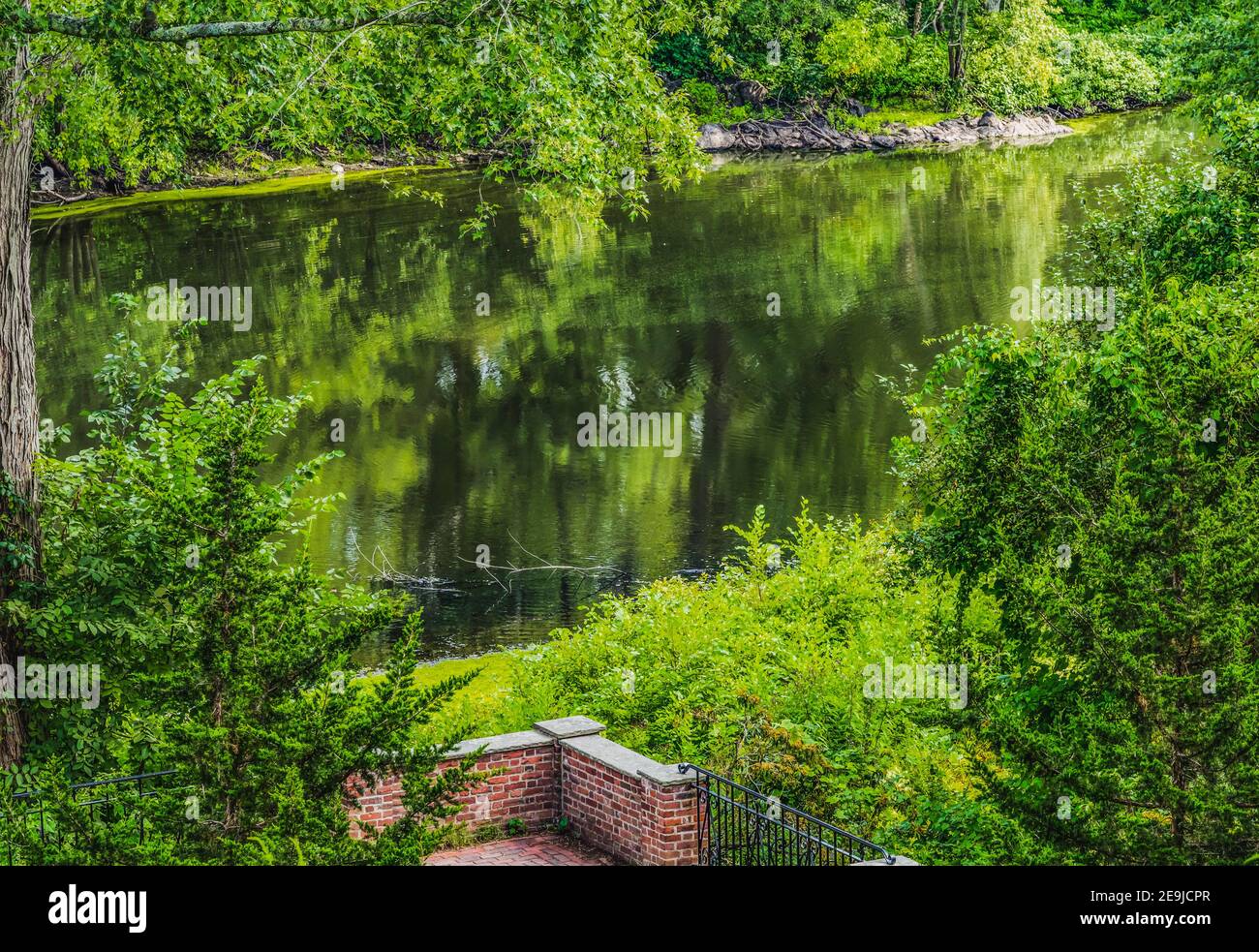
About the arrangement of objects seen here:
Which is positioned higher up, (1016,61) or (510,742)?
(1016,61)

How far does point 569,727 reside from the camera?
1360cm

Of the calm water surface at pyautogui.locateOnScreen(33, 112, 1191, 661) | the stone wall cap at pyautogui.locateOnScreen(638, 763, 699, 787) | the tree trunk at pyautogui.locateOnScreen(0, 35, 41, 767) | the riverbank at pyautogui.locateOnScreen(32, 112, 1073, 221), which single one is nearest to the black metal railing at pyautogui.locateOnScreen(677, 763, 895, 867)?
the stone wall cap at pyautogui.locateOnScreen(638, 763, 699, 787)

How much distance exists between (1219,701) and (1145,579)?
3.23 ft

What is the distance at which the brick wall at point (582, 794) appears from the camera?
39.9 ft

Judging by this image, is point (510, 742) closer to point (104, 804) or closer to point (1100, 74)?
point (104, 804)

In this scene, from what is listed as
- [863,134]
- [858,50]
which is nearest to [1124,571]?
[858,50]

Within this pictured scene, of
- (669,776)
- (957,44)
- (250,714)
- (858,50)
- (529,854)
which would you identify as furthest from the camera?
(957,44)

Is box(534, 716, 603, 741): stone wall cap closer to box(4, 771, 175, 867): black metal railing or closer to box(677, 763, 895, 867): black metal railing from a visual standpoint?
box(677, 763, 895, 867): black metal railing

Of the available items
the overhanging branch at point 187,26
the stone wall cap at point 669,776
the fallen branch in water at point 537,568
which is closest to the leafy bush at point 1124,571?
the stone wall cap at point 669,776

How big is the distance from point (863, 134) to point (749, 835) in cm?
6216

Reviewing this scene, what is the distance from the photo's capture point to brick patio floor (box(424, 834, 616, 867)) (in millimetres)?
12531

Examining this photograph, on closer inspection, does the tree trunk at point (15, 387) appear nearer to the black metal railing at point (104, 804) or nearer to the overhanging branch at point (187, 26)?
the overhanging branch at point (187, 26)

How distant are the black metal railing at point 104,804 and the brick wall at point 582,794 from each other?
2179mm
